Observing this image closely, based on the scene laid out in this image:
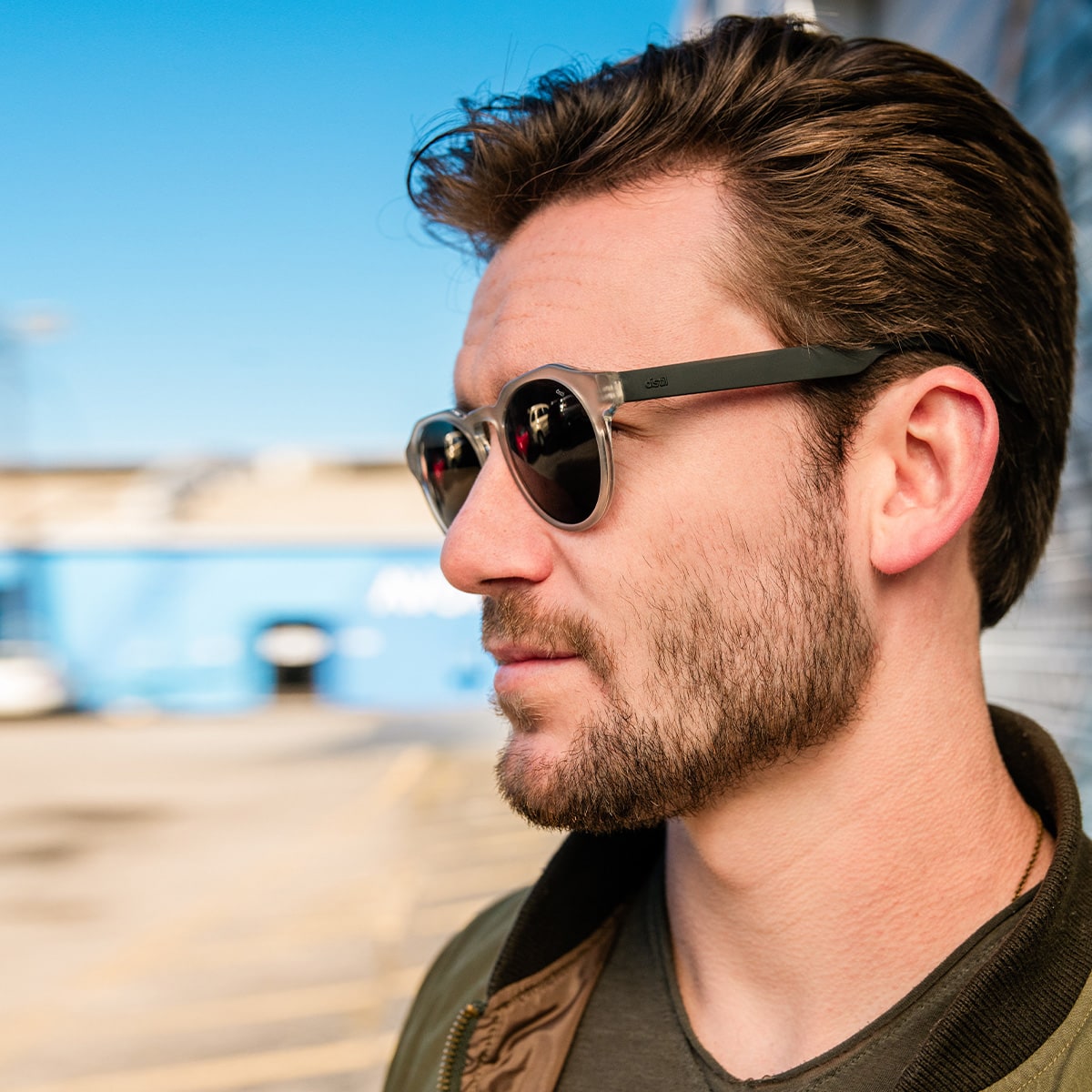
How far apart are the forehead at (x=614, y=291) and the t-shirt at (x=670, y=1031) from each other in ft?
2.70

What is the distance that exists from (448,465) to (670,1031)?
0.90m

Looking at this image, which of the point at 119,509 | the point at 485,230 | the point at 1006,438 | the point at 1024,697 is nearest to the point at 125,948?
the point at 1024,697

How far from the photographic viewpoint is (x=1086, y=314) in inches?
118

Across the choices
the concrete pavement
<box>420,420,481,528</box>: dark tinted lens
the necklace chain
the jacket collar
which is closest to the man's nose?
<box>420,420,481,528</box>: dark tinted lens

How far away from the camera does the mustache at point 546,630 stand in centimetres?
131

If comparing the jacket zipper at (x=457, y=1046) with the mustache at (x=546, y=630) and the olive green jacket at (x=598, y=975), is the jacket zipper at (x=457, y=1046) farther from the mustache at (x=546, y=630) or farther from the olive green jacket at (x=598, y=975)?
the mustache at (x=546, y=630)

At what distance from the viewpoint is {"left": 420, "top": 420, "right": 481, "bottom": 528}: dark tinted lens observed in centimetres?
157

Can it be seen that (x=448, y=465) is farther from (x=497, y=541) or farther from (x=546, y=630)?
(x=546, y=630)

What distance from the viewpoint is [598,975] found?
4.93 feet

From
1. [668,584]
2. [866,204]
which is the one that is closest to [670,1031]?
Answer: [668,584]

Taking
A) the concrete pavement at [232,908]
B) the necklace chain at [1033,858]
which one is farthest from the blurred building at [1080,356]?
the concrete pavement at [232,908]

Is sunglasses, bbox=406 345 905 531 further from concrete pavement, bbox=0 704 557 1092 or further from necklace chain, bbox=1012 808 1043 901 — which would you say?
concrete pavement, bbox=0 704 557 1092

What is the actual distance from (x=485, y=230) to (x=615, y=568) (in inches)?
28.4

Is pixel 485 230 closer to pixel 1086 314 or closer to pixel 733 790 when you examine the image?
pixel 733 790
